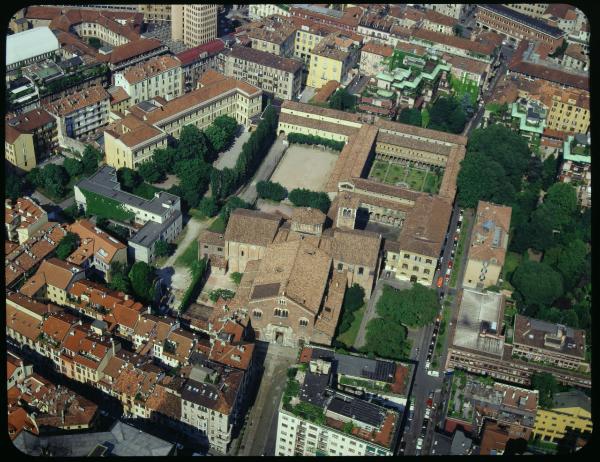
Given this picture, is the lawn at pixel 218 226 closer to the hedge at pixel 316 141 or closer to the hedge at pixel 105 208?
the hedge at pixel 105 208

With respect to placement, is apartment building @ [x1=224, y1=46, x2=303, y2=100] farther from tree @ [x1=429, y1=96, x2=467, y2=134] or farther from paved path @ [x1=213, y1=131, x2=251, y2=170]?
tree @ [x1=429, y1=96, x2=467, y2=134]

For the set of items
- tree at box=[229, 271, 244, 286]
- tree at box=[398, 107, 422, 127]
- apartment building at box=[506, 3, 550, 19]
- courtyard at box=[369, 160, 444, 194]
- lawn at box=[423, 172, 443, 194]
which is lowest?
tree at box=[229, 271, 244, 286]

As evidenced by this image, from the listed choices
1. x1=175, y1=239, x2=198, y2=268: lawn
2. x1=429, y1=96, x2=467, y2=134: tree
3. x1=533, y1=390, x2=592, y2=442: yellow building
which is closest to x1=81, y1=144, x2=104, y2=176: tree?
x1=175, y1=239, x2=198, y2=268: lawn

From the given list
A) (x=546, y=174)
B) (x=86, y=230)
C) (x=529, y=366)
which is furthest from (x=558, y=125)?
(x=86, y=230)

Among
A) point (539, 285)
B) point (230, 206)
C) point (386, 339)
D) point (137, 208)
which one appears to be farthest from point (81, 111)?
point (539, 285)

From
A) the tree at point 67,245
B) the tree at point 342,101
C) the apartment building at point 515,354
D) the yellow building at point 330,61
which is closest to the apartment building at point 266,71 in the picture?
the yellow building at point 330,61
